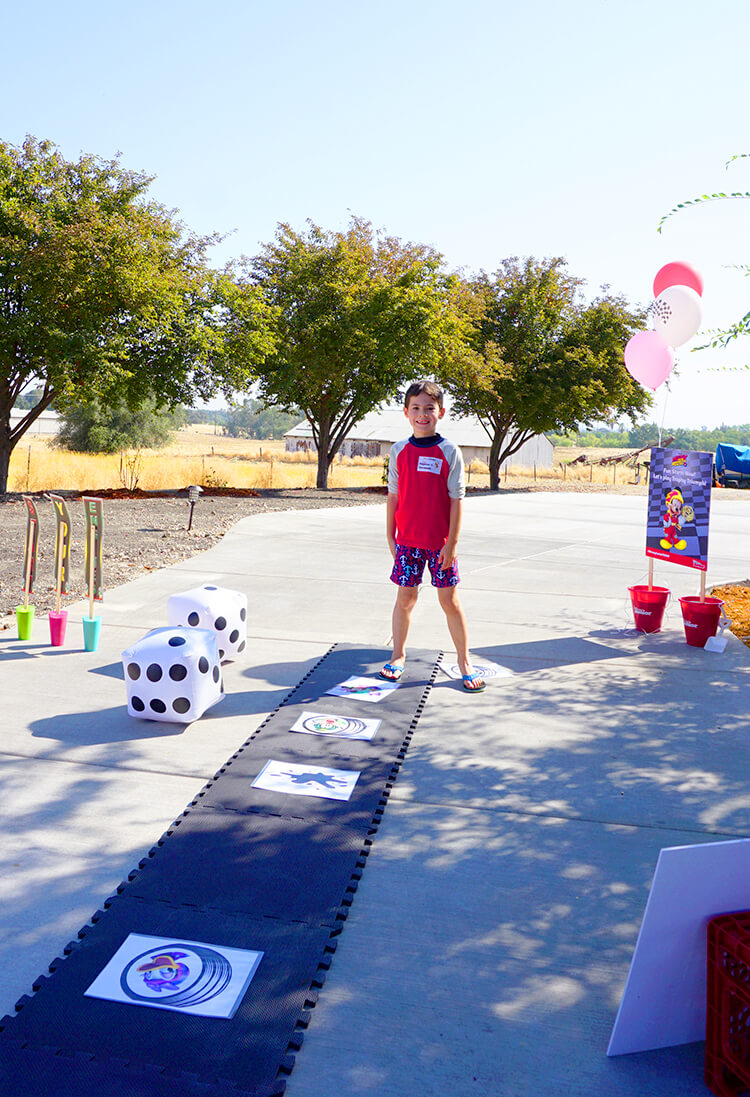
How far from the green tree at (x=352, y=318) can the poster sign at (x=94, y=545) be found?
15.4 metres

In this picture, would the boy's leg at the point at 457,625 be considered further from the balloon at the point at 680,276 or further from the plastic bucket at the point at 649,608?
the balloon at the point at 680,276

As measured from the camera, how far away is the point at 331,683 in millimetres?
5484

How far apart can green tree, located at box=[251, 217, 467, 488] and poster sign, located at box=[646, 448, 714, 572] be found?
14850mm

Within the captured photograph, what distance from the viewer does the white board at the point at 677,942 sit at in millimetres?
2246

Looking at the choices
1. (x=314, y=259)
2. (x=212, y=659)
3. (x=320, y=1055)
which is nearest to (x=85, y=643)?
(x=212, y=659)

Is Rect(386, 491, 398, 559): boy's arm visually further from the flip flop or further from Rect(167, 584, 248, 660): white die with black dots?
Rect(167, 584, 248, 660): white die with black dots

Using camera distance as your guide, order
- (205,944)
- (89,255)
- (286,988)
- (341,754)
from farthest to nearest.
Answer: (89,255), (341,754), (205,944), (286,988)

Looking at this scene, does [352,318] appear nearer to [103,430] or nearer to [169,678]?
[169,678]

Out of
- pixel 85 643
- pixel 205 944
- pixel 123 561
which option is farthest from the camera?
pixel 123 561

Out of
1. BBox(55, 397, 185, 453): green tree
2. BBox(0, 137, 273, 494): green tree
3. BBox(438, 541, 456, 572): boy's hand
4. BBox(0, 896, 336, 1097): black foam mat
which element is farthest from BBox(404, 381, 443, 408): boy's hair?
BBox(55, 397, 185, 453): green tree

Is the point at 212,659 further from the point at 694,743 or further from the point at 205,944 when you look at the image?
the point at 694,743

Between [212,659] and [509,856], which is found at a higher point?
[212,659]

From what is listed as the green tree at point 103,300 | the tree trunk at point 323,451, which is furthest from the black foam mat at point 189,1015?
the tree trunk at point 323,451

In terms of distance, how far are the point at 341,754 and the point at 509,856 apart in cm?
119
